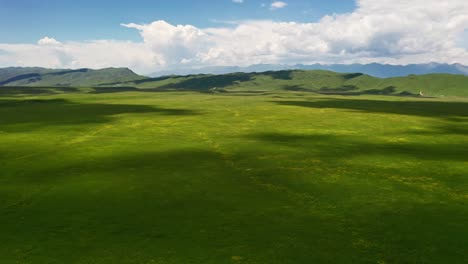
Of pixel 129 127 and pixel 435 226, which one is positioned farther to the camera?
pixel 129 127

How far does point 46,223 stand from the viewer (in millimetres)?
31688

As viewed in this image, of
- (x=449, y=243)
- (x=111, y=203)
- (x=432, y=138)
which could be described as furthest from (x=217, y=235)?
(x=432, y=138)

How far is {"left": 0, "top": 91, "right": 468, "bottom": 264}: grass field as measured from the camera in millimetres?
26922

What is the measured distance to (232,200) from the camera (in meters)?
38.2

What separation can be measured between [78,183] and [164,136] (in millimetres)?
36808

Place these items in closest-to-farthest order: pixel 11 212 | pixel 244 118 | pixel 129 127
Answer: pixel 11 212 < pixel 129 127 < pixel 244 118

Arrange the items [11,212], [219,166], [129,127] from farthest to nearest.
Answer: [129,127], [219,166], [11,212]

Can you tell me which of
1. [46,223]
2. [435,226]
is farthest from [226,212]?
[435,226]

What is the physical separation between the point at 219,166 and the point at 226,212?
733 inches

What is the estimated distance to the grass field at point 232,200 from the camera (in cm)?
2692

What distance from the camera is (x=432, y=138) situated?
262ft

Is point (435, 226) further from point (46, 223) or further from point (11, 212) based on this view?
point (11, 212)

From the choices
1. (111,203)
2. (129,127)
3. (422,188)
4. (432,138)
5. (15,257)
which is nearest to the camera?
(15,257)

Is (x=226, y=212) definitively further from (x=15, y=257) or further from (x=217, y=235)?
(x=15, y=257)
